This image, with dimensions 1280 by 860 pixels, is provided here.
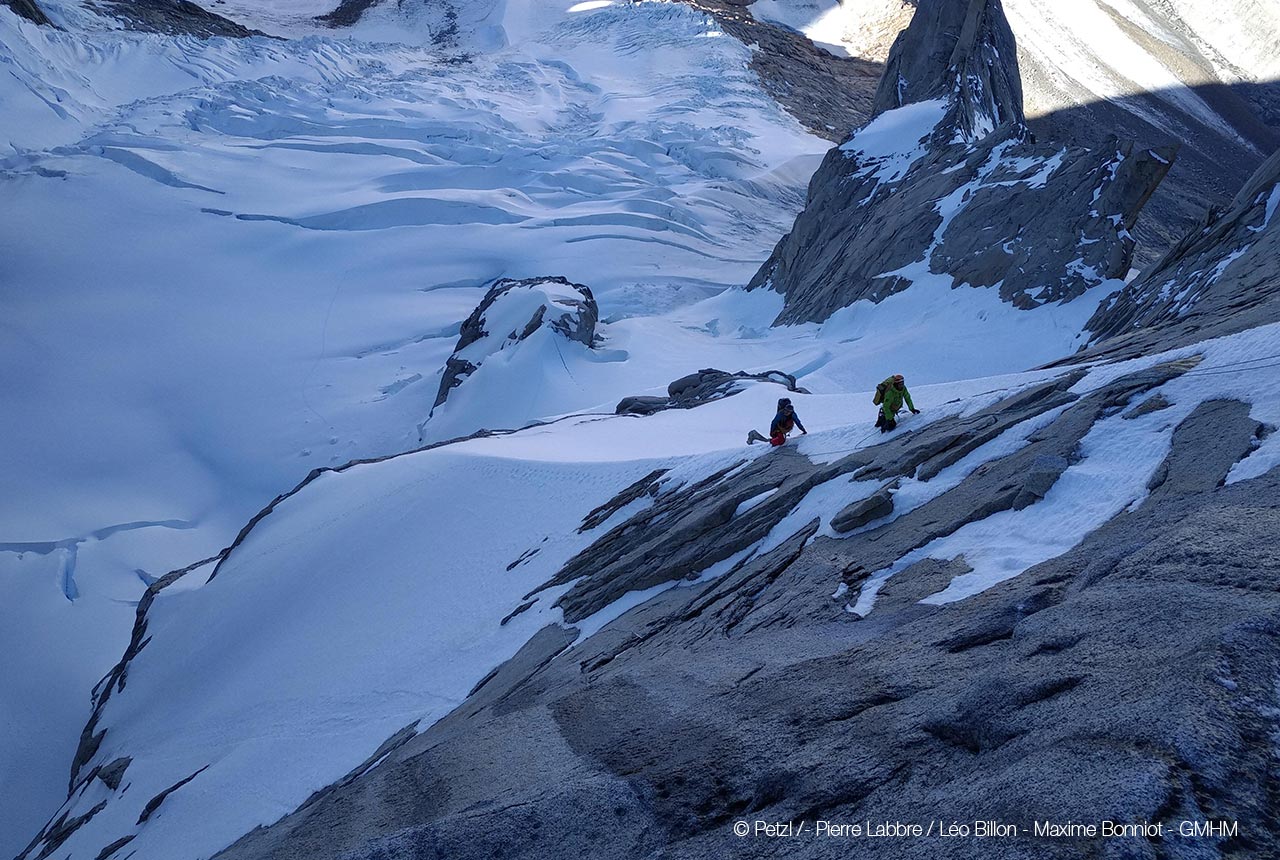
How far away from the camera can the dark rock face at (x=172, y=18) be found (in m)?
46.2

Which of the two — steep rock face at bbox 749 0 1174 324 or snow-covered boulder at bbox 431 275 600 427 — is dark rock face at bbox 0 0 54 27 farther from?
steep rock face at bbox 749 0 1174 324

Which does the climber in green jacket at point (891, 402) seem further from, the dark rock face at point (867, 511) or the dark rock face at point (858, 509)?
the dark rock face at point (867, 511)

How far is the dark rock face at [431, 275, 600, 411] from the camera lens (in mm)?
22594

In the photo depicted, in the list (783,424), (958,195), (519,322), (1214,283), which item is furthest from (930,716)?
(519,322)

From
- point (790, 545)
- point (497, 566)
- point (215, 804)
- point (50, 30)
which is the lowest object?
point (215, 804)

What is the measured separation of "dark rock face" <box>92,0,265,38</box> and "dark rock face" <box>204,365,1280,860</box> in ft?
166

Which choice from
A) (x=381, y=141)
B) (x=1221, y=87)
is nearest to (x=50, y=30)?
(x=381, y=141)

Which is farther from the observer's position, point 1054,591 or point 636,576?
point 636,576

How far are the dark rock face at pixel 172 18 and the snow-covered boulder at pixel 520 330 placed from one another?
33.5 metres

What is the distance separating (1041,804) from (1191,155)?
1818 inches

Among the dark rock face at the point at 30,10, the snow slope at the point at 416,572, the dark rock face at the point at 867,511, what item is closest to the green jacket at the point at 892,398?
the snow slope at the point at 416,572

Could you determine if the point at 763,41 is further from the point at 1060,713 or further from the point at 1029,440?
the point at 1060,713

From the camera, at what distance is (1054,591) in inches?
172

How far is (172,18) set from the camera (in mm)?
48656
